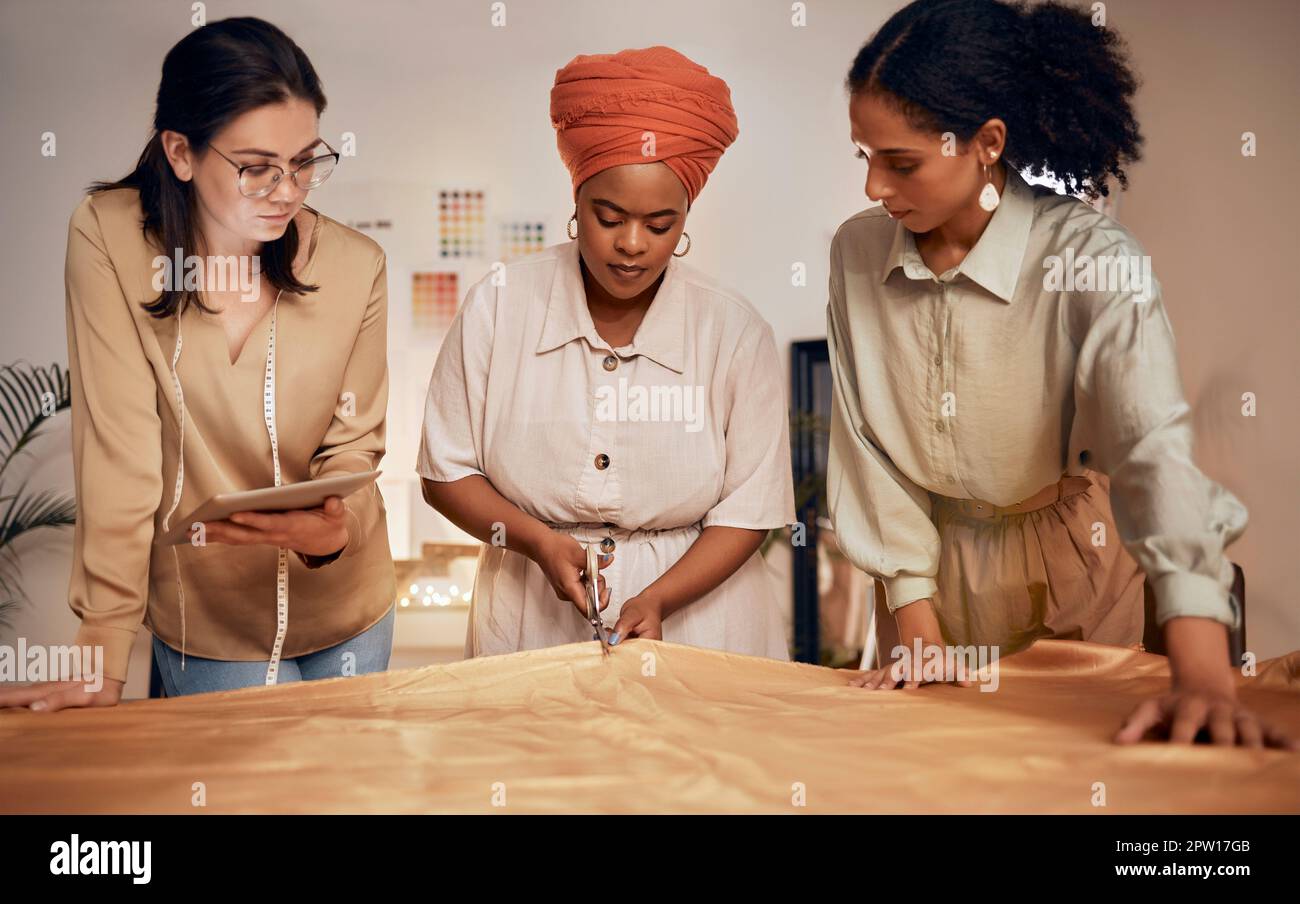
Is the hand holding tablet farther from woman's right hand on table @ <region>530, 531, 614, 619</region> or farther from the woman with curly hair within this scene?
the woman with curly hair

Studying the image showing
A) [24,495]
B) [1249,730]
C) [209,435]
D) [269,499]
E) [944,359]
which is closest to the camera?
[1249,730]

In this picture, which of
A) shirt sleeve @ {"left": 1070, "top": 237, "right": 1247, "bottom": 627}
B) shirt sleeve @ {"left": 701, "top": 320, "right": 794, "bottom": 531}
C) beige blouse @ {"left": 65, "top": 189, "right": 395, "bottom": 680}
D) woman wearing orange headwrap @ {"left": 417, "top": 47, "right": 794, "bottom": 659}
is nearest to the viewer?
shirt sleeve @ {"left": 1070, "top": 237, "right": 1247, "bottom": 627}

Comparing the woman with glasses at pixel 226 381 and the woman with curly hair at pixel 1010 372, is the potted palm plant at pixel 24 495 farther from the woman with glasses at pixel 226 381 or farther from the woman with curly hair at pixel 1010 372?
the woman with curly hair at pixel 1010 372

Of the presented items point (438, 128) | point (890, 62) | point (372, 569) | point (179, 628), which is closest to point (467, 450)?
point (372, 569)

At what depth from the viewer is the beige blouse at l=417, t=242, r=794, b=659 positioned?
1906mm

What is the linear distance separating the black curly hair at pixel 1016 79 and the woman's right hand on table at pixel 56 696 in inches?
52.0

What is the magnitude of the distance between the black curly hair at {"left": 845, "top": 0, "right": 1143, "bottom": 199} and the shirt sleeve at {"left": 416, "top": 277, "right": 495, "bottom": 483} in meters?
0.74

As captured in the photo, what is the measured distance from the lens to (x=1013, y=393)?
163 centimetres

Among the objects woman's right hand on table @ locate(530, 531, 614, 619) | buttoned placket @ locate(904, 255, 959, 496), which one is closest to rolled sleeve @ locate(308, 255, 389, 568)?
woman's right hand on table @ locate(530, 531, 614, 619)

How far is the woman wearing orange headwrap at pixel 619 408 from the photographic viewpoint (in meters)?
1.82

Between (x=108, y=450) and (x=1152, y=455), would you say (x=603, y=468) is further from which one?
(x=1152, y=455)

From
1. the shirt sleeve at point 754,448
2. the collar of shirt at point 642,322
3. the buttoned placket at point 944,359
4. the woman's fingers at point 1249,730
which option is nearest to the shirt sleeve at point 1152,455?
the woman's fingers at point 1249,730

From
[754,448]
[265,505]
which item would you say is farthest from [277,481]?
[754,448]

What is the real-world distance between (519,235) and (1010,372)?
375 cm
